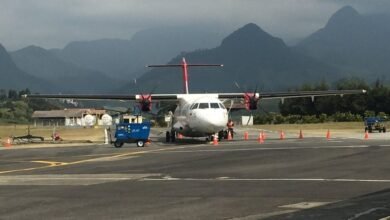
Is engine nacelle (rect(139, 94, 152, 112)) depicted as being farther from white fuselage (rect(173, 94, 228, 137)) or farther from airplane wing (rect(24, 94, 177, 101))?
white fuselage (rect(173, 94, 228, 137))

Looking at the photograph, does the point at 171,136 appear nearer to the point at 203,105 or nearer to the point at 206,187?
the point at 203,105

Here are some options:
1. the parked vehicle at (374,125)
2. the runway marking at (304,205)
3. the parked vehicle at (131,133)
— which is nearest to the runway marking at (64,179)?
the runway marking at (304,205)

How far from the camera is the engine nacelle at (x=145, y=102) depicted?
141 feet

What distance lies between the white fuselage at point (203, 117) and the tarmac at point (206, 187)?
1049 centimetres

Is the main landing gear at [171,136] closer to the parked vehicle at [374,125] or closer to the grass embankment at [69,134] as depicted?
the grass embankment at [69,134]

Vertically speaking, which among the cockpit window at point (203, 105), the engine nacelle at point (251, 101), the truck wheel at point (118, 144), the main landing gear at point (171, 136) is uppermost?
the engine nacelle at point (251, 101)

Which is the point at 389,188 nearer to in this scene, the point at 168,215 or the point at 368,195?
the point at 368,195

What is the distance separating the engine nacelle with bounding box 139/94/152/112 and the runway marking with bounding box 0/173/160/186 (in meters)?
24.2

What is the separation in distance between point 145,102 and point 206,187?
29213mm

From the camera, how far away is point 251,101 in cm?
4275

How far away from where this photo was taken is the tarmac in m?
10.7

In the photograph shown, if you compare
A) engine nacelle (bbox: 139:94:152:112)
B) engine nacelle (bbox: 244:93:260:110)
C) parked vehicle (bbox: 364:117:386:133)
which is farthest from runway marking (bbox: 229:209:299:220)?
parked vehicle (bbox: 364:117:386:133)

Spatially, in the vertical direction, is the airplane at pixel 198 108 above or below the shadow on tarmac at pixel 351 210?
above

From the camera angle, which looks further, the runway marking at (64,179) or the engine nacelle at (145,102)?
the engine nacelle at (145,102)
